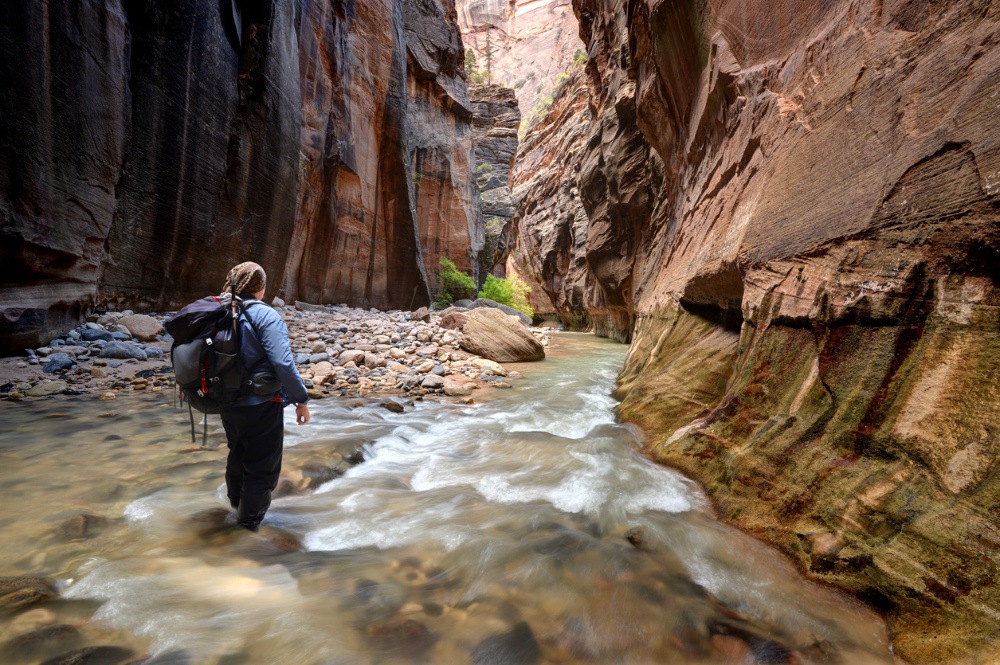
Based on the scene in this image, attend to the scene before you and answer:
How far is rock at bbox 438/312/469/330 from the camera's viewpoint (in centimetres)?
1150

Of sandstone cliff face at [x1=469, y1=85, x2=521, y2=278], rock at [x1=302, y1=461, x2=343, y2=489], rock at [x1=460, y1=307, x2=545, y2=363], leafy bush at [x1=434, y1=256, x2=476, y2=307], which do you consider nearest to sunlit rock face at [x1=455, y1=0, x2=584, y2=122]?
sandstone cliff face at [x1=469, y1=85, x2=521, y2=278]

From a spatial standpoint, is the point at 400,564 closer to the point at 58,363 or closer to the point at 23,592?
the point at 23,592

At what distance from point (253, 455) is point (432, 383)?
468 cm

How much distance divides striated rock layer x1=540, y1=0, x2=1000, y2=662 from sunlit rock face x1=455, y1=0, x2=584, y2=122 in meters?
82.6

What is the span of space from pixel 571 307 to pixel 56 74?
28.6 m

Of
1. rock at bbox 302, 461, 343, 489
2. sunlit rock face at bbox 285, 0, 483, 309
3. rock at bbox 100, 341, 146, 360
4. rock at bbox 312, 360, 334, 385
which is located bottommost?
rock at bbox 302, 461, 343, 489

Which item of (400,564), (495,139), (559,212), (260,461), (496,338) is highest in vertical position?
(495,139)

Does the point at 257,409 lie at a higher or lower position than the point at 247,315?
lower

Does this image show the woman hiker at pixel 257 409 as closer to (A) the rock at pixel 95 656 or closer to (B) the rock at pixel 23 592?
(B) the rock at pixel 23 592

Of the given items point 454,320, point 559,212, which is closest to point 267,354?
point 454,320

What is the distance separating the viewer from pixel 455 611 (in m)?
2.05

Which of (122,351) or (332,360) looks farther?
(332,360)

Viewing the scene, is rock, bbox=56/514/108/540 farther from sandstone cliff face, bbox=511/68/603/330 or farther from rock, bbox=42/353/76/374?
sandstone cliff face, bbox=511/68/603/330

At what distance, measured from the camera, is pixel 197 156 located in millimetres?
8688
